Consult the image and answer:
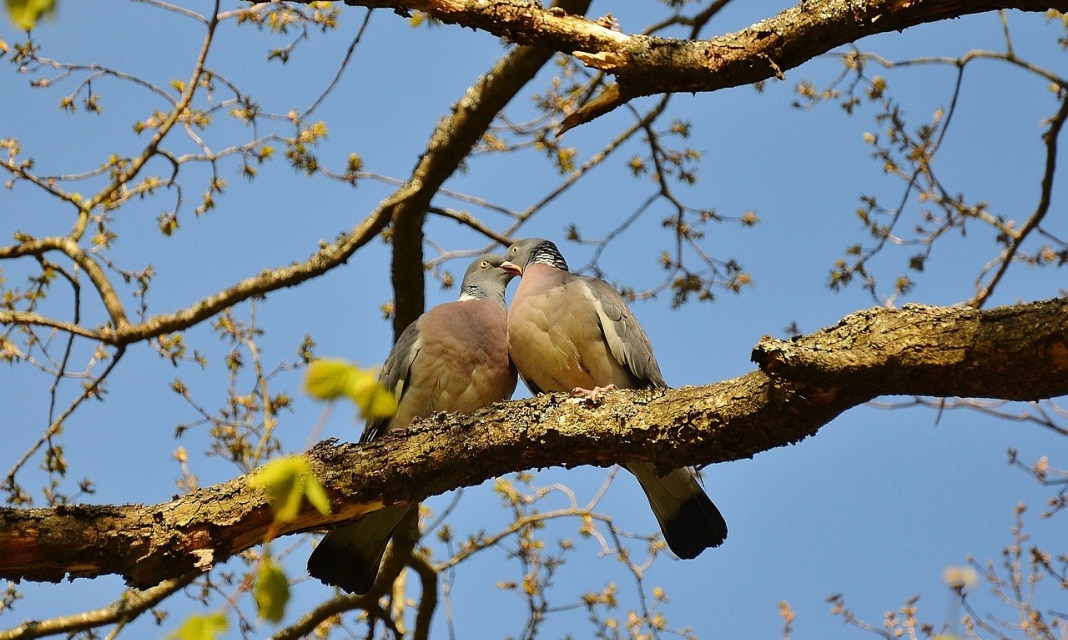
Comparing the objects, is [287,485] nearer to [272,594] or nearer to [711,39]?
[272,594]

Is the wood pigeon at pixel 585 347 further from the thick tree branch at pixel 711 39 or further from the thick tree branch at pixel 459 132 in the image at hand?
the thick tree branch at pixel 711 39

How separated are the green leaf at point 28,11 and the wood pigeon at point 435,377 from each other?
301 centimetres

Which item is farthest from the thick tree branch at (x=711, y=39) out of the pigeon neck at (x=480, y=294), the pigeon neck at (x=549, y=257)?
the pigeon neck at (x=480, y=294)

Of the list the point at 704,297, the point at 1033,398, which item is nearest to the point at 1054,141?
the point at 704,297

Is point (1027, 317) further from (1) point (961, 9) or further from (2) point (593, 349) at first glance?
(2) point (593, 349)

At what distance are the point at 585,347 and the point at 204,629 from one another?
314 centimetres

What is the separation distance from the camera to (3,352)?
512 centimetres

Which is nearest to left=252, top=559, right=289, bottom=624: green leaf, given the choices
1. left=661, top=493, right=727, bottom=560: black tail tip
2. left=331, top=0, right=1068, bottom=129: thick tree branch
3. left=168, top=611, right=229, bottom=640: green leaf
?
left=168, top=611, right=229, bottom=640: green leaf

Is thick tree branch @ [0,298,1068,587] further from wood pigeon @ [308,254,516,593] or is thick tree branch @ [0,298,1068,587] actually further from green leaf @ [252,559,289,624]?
green leaf @ [252,559,289,624]

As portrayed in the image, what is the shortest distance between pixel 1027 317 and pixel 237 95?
164 inches

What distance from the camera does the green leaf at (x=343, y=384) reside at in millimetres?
1126

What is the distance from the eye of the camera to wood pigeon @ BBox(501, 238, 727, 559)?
3.94m

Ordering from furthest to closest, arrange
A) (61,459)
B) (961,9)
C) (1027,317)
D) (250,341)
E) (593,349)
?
(250,341), (61,459), (593,349), (961,9), (1027,317)

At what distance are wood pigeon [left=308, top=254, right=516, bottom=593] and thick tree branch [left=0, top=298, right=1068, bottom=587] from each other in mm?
687
